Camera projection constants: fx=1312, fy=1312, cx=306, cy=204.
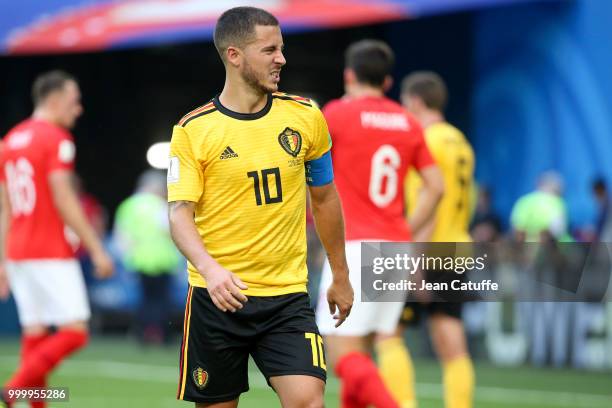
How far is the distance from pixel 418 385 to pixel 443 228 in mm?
3555

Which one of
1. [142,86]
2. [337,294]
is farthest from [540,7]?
[337,294]

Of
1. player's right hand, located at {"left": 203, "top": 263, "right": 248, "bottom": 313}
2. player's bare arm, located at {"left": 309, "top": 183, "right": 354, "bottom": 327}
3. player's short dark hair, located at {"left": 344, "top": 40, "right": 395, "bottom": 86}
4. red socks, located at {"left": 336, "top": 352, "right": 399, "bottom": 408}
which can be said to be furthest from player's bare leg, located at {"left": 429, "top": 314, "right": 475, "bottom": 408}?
player's right hand, located at {"left": 203, "top": 263, "right": 248, "bottom": 313}

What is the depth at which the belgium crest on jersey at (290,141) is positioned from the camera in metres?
5.51

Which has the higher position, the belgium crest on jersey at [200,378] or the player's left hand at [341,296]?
the player's left hand at [341,296]

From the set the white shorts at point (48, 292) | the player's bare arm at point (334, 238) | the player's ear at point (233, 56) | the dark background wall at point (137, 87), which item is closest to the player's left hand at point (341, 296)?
the player's bare arm at point (334, 238)

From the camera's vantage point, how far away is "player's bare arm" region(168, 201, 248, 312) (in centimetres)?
504

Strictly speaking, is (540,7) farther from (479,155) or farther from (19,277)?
(19,277)

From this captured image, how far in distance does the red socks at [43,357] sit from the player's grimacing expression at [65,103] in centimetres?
162

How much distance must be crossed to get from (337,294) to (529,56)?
13493 millimetres

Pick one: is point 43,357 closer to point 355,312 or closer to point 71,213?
point 71,213

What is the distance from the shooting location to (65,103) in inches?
380

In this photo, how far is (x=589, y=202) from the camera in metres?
17.2

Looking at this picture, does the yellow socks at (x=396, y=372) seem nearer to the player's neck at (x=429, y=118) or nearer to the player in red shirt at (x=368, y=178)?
the player in red shirt at (x=368, y=178)

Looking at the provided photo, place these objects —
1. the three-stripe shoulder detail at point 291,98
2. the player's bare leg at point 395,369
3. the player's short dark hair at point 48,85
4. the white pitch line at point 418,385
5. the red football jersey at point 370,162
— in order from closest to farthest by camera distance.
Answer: the three-stripe shoulder detail at point 291,98, the red football jersey at point 370,162, the player's bare leg at point 395,369, the player's short dark hair at point 48,85, the white pitch line at point 418,385
